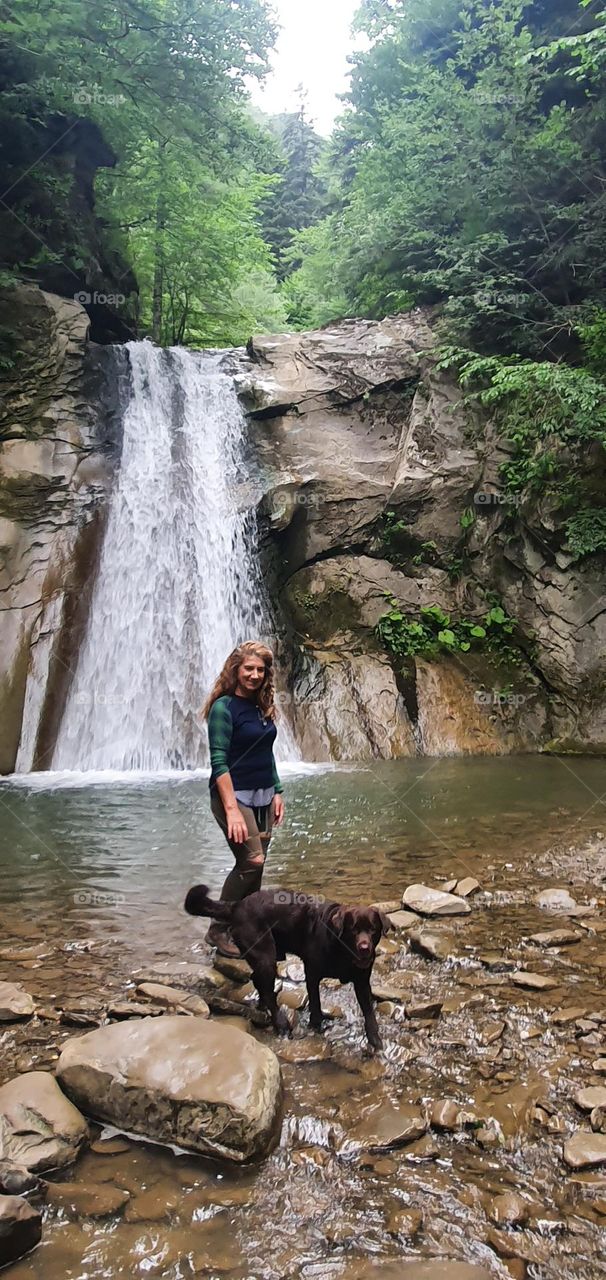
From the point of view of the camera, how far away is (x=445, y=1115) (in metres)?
2.39

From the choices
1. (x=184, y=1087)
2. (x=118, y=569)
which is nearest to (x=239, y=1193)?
(x=184, y=1087)

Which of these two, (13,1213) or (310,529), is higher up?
(310,529)

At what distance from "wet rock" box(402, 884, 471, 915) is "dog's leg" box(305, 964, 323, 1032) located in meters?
1.43

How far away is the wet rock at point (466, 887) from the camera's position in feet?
15.4

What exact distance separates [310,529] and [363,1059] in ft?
37.5

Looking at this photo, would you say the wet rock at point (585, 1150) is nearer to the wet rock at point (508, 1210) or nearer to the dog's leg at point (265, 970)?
the wet rock at point (508, 1210)

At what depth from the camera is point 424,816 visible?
7.25 m

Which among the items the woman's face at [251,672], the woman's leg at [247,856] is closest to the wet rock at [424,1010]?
the woman's leg at [247,856]

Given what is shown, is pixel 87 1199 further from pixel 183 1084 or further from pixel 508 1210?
pixel 508 1210

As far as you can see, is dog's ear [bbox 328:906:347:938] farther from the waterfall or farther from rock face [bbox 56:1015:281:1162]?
the waterfall

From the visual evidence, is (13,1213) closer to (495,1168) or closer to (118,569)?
(495,1168)

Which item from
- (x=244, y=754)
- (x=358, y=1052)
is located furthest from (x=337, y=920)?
(x=244, y=754)

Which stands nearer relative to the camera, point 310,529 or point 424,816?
point 424,816

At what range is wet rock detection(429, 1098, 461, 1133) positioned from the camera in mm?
2350
